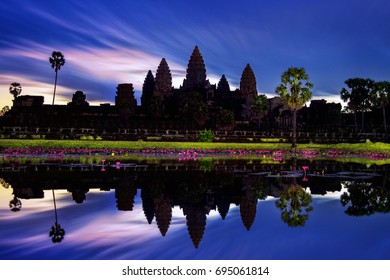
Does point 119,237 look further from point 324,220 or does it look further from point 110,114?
point 110,114

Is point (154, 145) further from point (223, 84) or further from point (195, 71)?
point (223, 84)

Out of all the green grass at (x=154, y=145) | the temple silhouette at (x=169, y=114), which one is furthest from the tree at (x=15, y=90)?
the green grass at (x=154, y=145)

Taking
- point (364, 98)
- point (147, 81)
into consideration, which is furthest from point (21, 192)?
point (147, 81)

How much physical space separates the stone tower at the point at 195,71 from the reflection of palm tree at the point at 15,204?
386 ft

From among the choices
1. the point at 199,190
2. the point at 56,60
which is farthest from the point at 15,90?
the point at 199,190

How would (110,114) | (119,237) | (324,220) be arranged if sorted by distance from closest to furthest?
(119,237)
(324,220)
(110,114)

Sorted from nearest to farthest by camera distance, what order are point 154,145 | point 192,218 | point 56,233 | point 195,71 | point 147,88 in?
1. point 56,233
2. point 192,218
3. point 154,145
4. point 195,71
5. point 147,88

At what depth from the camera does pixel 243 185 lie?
21.8 metres

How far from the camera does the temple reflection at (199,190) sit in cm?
1429

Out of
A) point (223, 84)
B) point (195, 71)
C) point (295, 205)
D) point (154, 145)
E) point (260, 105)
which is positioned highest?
point (195, 71)

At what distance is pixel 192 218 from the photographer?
13625mm

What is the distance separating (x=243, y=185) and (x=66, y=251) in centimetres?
1284

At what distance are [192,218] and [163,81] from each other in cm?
12228

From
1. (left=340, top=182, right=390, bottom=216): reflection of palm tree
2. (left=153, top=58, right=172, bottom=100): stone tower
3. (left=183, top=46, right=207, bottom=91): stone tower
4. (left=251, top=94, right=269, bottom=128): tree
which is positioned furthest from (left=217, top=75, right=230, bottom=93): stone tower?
(left=340, top=182, right=390, bottom=216): reflection of palm tree
